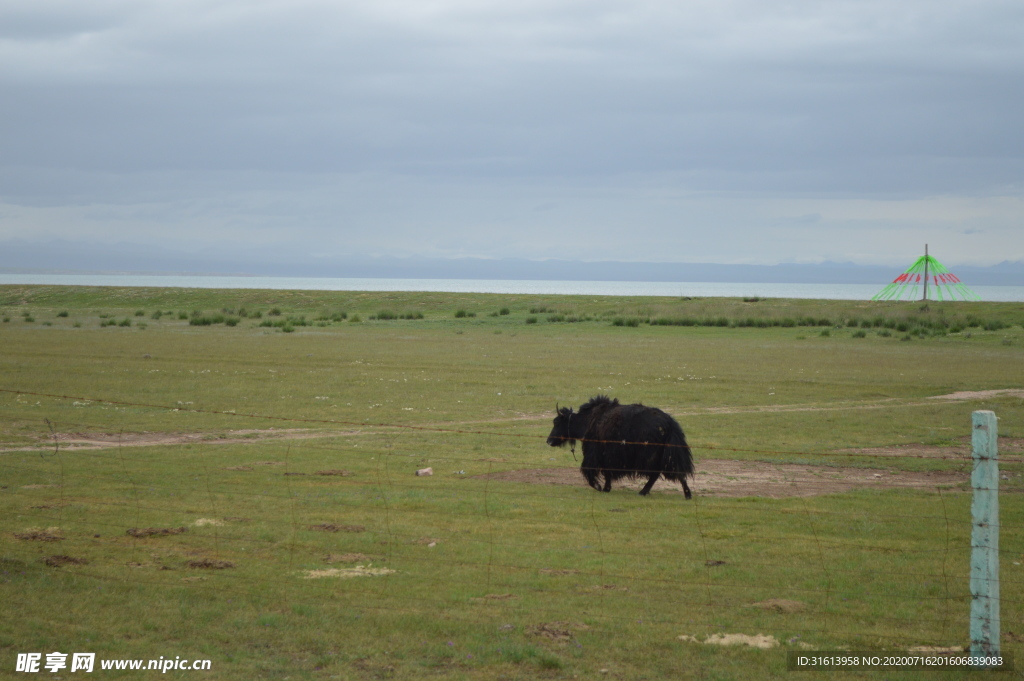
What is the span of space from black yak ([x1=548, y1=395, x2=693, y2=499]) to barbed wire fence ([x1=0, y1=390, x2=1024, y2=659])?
0.53 metres

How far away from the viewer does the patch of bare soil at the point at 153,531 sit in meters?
11.0

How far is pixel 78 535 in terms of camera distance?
1083 cm

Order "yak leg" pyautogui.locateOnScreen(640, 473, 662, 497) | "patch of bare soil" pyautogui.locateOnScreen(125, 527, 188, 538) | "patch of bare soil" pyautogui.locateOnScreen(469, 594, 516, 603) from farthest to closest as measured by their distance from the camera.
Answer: "yak leg" pyautogui.locateOnScreen(640, 473, 662, 497) < "patch of bare soil" pyautogui.locateOnScreen(125, 527, 188, 538) < "patch of bare soil" pyautogui.locateOnScreen(469, 594, 516, 603)

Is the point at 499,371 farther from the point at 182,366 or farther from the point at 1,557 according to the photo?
the point at 1,557

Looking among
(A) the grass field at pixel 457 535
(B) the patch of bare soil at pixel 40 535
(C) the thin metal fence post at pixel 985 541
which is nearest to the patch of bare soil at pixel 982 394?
(A) the grass field at pixel 457 535

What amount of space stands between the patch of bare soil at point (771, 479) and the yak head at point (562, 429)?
2.13 ft

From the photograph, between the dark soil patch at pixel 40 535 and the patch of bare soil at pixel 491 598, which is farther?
the dark soil patch at pixel 40 535

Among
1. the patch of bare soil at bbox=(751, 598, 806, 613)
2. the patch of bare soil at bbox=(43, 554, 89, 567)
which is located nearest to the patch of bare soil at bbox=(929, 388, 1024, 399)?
the patch of bare soil at bbox=(751, 598, 806, 613)

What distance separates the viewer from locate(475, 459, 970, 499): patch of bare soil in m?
15.2

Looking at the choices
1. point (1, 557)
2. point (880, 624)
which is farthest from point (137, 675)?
point (880, 624)

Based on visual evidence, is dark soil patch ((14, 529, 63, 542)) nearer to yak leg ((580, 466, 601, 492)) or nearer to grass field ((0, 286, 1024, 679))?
grass field ((0, 286, 1024, 679))

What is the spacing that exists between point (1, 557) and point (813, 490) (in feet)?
38.9

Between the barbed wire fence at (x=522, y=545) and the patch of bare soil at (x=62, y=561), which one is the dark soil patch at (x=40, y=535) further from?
the patch of bare soil at (x=62, y=561)

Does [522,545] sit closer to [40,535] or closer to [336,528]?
[336,528]
